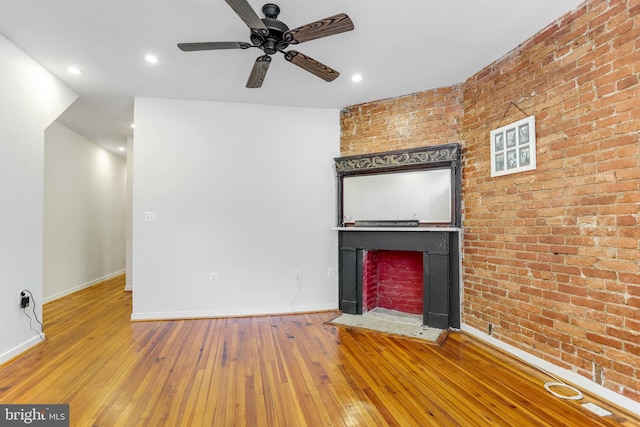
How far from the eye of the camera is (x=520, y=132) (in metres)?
2.55

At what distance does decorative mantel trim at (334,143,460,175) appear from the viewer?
329 centimetres

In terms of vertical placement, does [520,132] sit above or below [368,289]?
above

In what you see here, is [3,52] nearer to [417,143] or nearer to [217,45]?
[217,45]

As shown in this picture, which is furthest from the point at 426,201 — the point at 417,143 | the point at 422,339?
the point at 422,339

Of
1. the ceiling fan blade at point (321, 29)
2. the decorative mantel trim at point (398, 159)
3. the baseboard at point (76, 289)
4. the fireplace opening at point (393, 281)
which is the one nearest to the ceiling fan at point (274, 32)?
the ceiling fan blade at point (321, 29)

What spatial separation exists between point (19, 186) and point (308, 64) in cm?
267

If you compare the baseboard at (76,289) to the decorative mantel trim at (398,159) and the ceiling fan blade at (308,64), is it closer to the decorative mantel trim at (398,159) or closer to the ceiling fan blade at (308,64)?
the decorative mantel trim at (398,159)

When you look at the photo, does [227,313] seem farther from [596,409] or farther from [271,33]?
[596,409]

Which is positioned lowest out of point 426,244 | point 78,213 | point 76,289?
point 76,289

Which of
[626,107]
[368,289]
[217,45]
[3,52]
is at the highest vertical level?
[3,52]

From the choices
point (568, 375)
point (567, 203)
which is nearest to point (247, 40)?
point (567, 203)

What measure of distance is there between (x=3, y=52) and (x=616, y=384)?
16.2ft

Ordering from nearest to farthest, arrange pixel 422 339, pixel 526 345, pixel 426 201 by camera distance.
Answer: pixel 526 345 < pixel 422 339 < pixel 426 201

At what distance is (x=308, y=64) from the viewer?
93.6 inches
